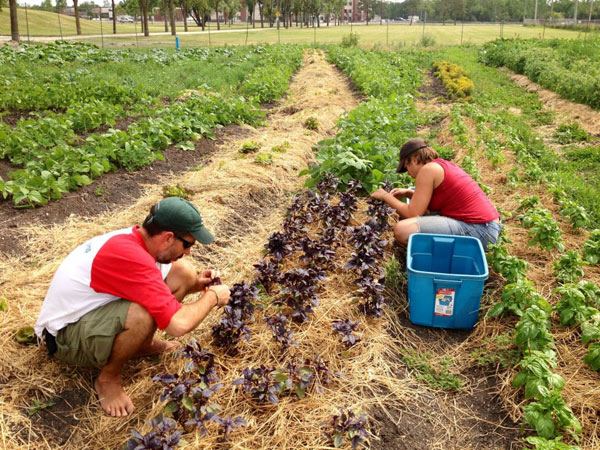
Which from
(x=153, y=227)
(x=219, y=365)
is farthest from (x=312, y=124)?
(x=153, y=227)

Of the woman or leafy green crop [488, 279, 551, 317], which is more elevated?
the woman

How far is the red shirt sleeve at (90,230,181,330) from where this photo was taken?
104 inches

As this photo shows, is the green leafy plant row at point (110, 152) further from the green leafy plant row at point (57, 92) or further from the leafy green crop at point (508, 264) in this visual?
the leafy green crop at point (508, 264)

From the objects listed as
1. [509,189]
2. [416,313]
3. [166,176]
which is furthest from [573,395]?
[166,176]

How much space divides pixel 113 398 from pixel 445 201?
315 centimetres

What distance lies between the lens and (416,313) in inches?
149

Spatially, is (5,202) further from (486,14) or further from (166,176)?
(486,14)

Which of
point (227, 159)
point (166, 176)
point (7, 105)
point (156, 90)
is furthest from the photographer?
point (156, 90)

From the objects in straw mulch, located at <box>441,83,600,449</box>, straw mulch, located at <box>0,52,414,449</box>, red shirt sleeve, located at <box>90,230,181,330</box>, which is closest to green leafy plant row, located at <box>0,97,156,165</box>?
straw mulch, located at <box>0,52,414,449</box>

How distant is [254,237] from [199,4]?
54.0 m

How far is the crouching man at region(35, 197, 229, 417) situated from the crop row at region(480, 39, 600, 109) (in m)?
12.1

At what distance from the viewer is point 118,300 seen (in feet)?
9.03

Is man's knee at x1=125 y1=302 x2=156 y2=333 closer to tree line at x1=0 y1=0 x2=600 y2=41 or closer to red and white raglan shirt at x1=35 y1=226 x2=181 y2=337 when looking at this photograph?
red and white raglan shirt at x1=35 y1=226 x2=181 y2=337

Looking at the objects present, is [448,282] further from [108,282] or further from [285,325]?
[108,282]
